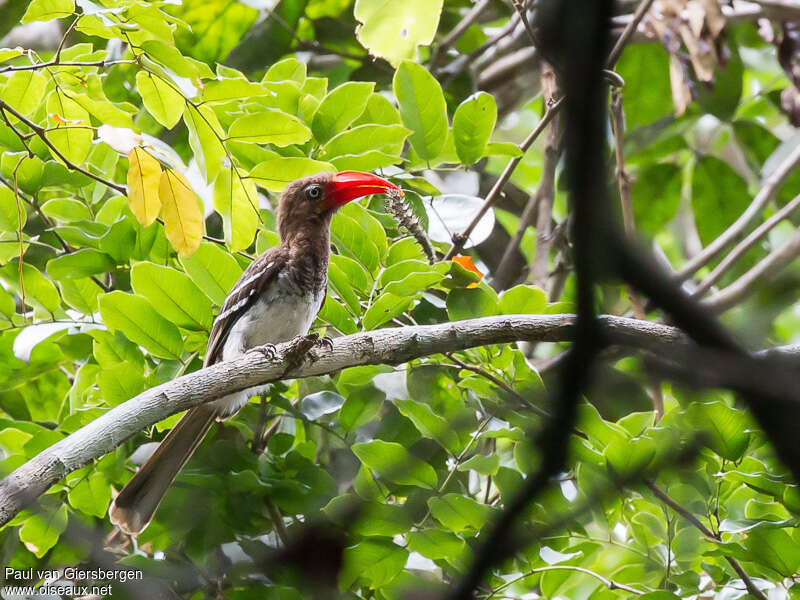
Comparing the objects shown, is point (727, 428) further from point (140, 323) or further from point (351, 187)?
point (140, 323)

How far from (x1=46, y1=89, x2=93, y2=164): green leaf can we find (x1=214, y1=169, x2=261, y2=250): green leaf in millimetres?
368

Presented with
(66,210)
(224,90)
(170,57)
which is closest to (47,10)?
(170,57)

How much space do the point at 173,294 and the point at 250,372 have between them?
2.11ft

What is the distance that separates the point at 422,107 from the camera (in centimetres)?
281

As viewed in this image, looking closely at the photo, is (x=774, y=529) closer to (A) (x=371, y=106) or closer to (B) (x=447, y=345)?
(B) (x=447, y=345)

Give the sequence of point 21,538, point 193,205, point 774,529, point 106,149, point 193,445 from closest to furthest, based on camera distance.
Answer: point 774,529 → point 193,205 → point 21,538 → point 193,445 → point 106,149

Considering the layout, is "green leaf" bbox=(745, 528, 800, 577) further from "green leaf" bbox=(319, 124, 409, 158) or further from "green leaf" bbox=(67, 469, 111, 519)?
"green leaf" bbox=(67, 469, 111, 519)

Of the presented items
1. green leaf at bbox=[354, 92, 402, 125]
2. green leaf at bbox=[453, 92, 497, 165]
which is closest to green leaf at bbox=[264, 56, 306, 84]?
green leaf at bbox=[354, 92, 402, 125]

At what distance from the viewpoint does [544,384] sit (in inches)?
98.0

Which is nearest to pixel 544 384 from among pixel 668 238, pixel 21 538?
pixel 21 538

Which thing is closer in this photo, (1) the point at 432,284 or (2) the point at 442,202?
(1) the point at 432,284

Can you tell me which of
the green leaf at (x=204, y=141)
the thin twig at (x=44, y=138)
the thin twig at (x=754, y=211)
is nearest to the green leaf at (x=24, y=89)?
the thin twig at (x=44, y=138)

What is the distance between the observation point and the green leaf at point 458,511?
2.21 metres

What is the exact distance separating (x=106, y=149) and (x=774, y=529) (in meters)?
2.22
